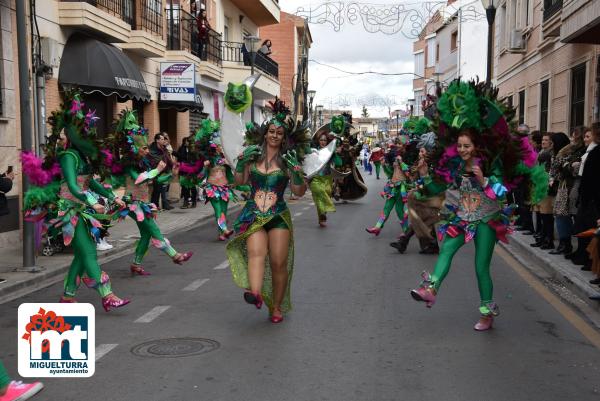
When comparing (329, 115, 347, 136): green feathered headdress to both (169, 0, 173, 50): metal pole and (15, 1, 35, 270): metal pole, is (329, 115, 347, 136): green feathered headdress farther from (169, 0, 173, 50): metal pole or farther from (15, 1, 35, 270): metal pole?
(15, 1, 35, 270): metal pole

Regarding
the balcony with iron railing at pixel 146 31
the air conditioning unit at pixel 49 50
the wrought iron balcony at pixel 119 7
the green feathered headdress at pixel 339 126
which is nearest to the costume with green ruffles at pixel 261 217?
the air conditioning unit at pixel 49 50

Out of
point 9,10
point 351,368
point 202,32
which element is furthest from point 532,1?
point 351,368

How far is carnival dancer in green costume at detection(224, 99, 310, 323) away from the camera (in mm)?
6117

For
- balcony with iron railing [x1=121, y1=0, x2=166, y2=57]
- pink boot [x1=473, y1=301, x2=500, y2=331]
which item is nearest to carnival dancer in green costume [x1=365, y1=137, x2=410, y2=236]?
pink boot [x1=473, y1=301, x2=500, y2=331]

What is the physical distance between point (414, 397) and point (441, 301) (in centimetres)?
291

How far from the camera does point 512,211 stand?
244 inches

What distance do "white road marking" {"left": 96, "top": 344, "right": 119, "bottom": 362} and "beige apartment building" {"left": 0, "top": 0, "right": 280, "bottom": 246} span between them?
6.64 meters

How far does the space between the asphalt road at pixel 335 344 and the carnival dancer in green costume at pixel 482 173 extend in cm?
65

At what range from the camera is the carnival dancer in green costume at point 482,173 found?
237 inches

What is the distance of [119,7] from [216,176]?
710cm

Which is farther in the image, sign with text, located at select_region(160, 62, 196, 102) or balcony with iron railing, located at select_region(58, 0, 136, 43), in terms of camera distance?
sign with text, located at select_region(160, 62, 196, 102)

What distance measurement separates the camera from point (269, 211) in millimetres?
6137

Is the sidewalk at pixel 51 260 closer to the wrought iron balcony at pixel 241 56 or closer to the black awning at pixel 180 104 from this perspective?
the black awning at pixel 180 104

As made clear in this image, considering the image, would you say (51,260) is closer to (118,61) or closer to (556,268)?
(118,61)
